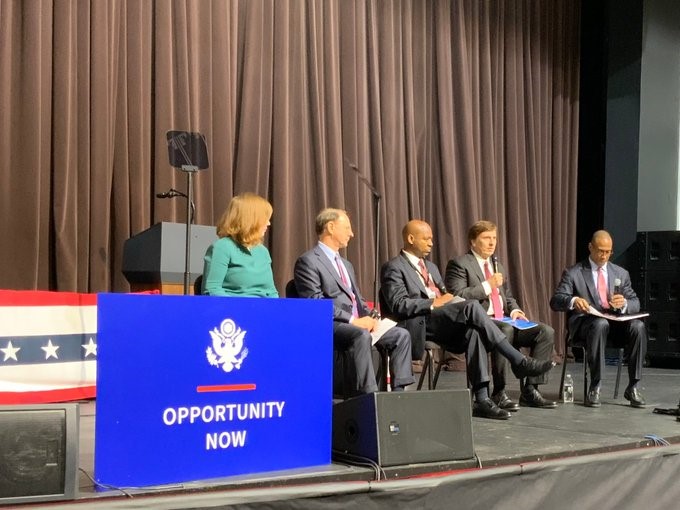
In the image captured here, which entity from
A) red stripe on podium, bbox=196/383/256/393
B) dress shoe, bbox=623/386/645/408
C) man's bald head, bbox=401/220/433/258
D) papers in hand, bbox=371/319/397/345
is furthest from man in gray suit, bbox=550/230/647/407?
red stripe on podium, bbox=196/383/256/393

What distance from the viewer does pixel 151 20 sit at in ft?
15.3

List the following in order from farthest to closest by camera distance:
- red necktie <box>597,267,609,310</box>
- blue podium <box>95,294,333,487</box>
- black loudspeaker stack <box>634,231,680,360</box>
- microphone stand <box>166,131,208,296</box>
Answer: black loudspeaker stack <box>634,231,680,360</box> < red necktie <box>597,267,609,310</box> < microphone stand <box>166,131,208,296</box> < blue podium <box>95,294,333,487</box>

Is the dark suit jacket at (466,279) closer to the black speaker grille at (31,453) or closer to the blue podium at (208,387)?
the blue podium at (208,387)

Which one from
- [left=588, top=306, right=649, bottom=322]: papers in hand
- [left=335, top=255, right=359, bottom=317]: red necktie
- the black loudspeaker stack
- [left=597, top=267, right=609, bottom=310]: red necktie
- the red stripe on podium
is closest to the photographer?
the red stripe on podium

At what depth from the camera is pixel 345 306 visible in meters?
3.81

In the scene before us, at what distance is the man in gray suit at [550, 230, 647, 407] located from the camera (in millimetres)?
4305

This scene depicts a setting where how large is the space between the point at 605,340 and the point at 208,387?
2945mm

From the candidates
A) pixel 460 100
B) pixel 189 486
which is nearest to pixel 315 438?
pixel 189 486

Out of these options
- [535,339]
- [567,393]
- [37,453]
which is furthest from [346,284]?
[37,453]

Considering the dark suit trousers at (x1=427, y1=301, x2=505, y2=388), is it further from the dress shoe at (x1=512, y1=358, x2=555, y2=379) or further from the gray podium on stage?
the gray podium on stage

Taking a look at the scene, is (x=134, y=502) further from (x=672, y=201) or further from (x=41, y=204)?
(x=672, y=201)

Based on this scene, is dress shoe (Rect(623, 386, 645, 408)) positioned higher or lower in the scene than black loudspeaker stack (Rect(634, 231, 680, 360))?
lower

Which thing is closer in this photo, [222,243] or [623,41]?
[222,243]

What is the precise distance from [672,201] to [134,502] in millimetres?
6943
